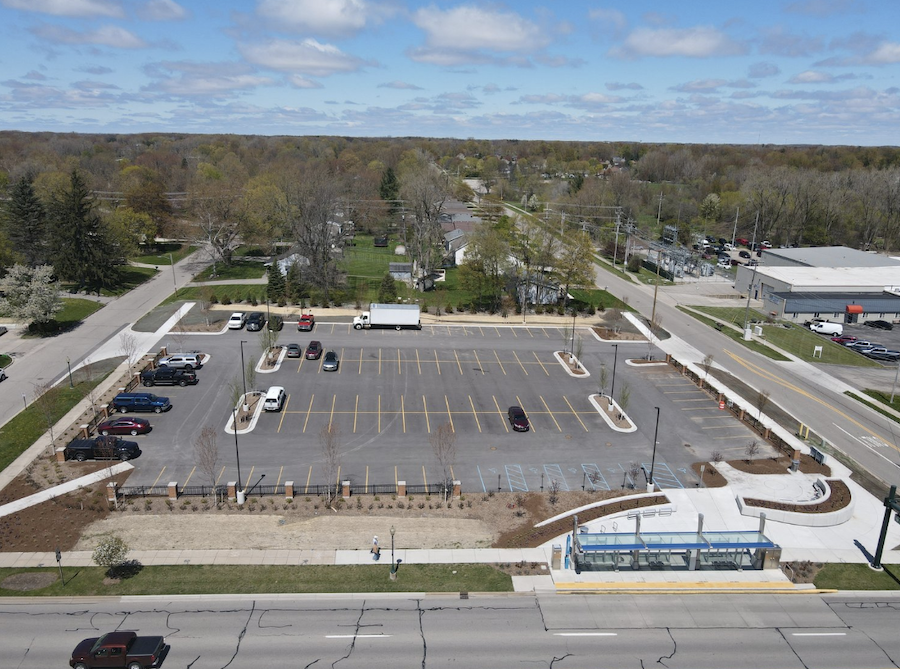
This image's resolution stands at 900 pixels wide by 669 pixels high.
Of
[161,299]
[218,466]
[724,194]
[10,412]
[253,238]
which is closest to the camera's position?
[218,466]

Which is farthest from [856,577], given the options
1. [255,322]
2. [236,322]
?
[236,322]

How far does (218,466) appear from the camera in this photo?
35.9m

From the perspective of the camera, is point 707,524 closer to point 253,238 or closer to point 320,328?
point 320,328

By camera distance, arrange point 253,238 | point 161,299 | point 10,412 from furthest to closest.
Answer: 1. point 253,238
2. point 161,299
3. point 10,412

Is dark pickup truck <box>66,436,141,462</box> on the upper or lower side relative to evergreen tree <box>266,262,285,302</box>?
lower

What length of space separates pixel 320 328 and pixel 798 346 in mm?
47591

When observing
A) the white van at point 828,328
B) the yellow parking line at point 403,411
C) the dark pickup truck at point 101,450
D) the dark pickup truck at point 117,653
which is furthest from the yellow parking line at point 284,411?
the white van at point 828,328

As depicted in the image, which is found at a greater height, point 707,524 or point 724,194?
point 724,194

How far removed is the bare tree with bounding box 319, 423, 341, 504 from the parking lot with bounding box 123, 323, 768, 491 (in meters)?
0.42

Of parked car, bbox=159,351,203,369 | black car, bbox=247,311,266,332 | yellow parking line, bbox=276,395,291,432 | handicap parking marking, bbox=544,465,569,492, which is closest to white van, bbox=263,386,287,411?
yellow parking line, bbox=276,395,291,432

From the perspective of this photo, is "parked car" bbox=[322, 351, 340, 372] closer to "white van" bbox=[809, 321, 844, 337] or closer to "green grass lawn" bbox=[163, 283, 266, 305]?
"green grass lawn" bbox=[163, 283, 266, 305]

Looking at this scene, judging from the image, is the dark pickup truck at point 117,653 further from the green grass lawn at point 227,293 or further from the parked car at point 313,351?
the green grass lawn at point 227,293

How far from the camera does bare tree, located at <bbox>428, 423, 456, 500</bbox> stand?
35.2 m

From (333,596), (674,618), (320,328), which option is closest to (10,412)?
(320,328)
